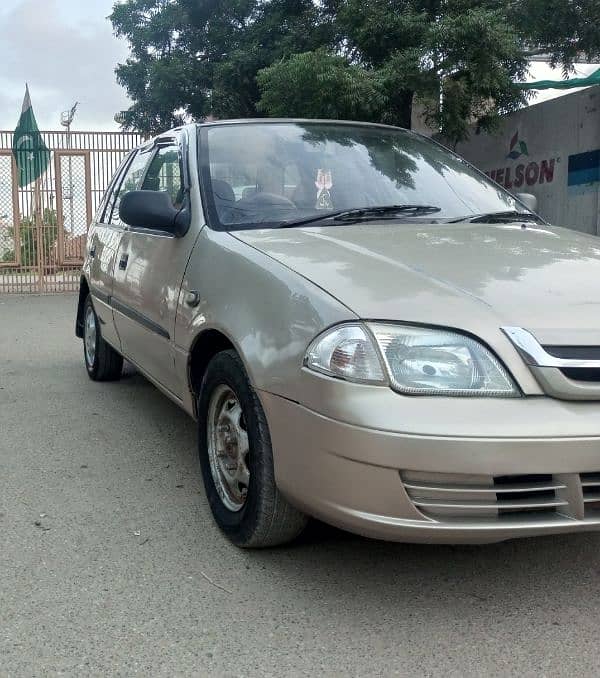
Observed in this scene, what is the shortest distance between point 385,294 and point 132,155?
3425 millimetres

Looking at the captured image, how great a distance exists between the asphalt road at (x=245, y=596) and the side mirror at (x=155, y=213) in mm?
1222

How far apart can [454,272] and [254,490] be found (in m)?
1.01

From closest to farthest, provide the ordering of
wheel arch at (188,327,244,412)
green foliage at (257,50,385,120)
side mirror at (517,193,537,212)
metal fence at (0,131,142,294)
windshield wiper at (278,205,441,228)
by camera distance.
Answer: wheel arch at (188,327,244,412)
windshield wiper at (278,205,441,228)
side mirror at (517,193,537,212)
green foliage at (257,50,385,120)
metal fence at (0,131,142,294)

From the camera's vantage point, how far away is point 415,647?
2.36 metres

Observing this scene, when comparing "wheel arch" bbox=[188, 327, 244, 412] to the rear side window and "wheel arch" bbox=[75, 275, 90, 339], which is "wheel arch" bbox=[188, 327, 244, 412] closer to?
the rear side window

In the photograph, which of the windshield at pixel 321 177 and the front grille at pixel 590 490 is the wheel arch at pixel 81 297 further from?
the front grille at pixel 590 490

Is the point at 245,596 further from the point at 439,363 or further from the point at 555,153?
the point at 555,153

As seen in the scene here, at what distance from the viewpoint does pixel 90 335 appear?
606cm

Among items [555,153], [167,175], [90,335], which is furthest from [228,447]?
[555,153]

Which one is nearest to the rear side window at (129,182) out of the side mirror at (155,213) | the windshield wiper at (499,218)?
the side mirror at (155,213)

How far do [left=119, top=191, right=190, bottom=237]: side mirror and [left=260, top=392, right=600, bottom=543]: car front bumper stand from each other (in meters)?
1.44

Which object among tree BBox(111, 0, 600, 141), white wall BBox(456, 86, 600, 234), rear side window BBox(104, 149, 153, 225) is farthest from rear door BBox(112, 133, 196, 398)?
white wall BBox(456, 86, 600, 234)

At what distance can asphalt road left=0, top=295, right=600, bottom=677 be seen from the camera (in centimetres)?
229

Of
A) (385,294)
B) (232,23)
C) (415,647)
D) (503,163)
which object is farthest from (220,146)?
(232,23)
